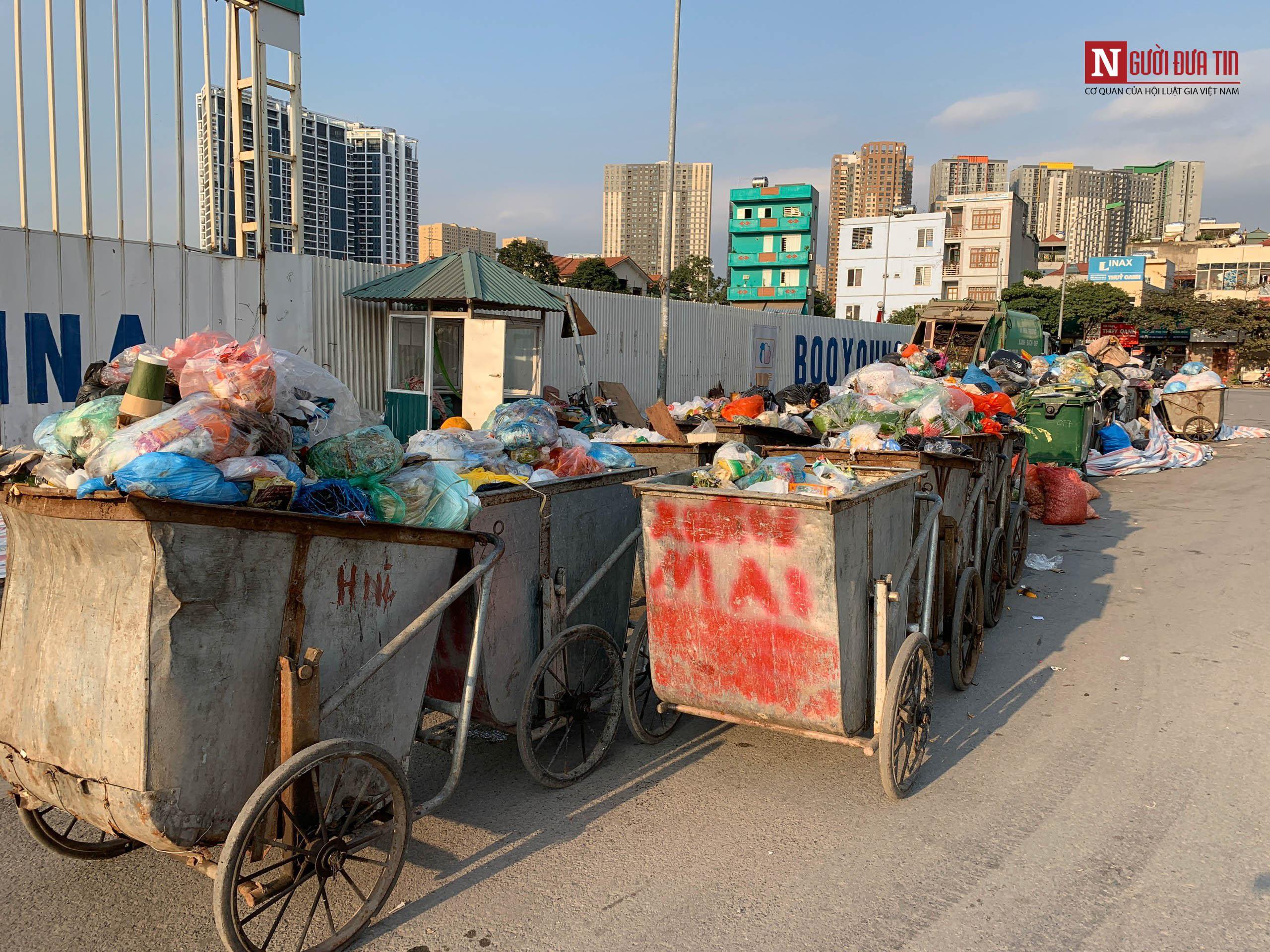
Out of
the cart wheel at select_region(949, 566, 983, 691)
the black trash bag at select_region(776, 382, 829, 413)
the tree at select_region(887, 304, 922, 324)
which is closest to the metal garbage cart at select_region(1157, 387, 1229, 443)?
the black trash bag at select_region(776, 382, 829, 413)

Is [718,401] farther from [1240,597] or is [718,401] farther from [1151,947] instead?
[1151,947]

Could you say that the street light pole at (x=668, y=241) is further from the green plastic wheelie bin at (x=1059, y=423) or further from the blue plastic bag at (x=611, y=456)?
the blue plastic bag at (x=611, y=456)

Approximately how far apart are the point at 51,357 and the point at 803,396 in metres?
7.59

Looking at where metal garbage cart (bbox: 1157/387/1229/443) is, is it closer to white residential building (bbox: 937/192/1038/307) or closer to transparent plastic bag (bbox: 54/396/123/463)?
transparent plastic bag (bbox: 54/396/123/463)

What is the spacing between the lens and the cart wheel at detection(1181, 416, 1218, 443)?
61.3 feet

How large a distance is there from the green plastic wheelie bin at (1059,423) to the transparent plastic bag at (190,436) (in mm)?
11994

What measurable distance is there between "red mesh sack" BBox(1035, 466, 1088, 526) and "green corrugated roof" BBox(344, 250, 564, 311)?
610 centimetres

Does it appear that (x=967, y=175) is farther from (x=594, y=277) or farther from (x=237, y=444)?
(x=237, y=444)

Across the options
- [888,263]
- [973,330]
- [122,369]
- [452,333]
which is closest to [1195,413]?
[973,330]

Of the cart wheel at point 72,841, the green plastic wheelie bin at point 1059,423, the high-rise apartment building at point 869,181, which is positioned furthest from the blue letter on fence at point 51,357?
the high-rise apartment building at point 869,181

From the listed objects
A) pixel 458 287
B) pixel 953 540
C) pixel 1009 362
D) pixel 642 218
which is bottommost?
pixel 953 540

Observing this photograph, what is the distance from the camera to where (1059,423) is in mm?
13070

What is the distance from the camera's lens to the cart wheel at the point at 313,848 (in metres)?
2.44

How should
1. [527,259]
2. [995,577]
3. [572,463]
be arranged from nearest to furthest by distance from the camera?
[572,463] < [995,577] < [527,259]
